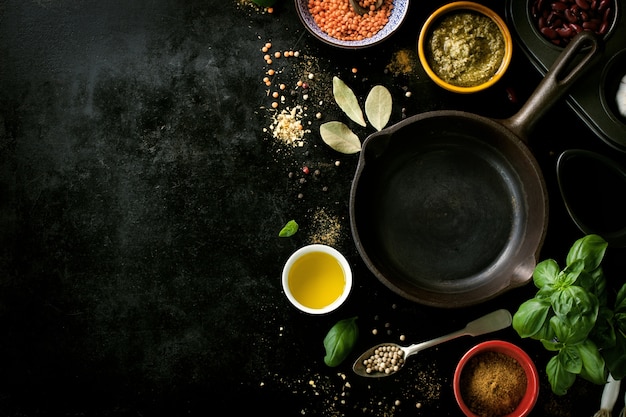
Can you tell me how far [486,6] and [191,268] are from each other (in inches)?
52.1

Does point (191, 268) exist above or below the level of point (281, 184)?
below

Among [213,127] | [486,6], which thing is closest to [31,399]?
[213,127]

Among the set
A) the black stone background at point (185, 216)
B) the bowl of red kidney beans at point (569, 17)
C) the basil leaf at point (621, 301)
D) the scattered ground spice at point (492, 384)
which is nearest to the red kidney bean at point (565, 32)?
the bowl of red kidney beans at point (569, 17)

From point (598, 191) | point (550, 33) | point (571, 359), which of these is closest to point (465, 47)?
point (550, 33)

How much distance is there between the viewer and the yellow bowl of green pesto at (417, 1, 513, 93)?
1.83 metres

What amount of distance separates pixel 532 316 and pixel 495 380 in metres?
0.38

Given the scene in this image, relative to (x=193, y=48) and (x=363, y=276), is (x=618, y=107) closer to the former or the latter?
(x=363, y=276)

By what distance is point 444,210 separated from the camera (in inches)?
73.5

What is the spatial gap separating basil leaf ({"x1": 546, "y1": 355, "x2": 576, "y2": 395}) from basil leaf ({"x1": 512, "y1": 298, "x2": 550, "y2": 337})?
14 centimetres

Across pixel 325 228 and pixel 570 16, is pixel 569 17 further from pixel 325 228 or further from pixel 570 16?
pixel 325 228

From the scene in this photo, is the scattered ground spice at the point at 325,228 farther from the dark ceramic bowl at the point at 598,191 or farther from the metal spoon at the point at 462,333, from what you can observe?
the dark ceramic bowl at the point at 598,191

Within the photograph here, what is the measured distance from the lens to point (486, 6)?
A: 188cm

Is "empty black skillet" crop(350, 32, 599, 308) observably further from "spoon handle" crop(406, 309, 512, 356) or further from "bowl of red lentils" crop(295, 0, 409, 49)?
"bowl of red lentils" crop(295, 0, 409, 49)

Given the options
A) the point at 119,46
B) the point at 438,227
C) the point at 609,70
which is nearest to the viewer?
the point at 609,70
